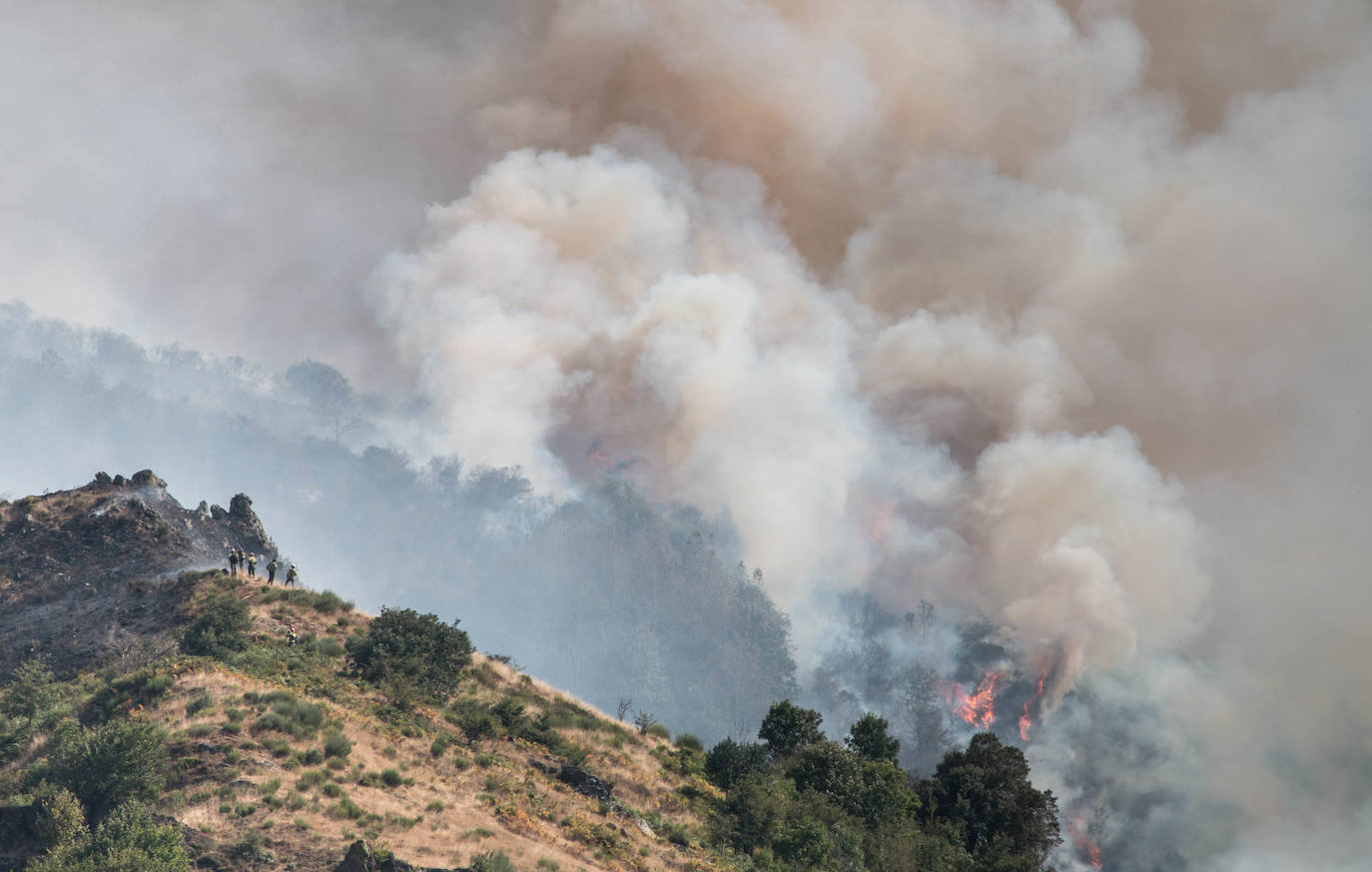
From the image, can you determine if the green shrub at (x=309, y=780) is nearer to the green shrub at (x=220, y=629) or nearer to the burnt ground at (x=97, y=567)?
the green shrub at (x=220, y=629)

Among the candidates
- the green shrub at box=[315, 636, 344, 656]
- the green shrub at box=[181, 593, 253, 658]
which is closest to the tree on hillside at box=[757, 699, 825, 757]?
the green shrub at box=[315, 636, 344, 656]

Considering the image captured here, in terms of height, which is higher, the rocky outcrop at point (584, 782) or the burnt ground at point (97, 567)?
the burnt ground at point (97, 567)

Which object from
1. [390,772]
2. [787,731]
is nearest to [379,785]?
[390,772]

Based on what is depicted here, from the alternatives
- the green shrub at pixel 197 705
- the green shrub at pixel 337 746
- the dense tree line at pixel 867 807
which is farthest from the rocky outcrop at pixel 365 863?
the dense tree line at pixel 867 807

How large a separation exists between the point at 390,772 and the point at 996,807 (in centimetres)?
5713

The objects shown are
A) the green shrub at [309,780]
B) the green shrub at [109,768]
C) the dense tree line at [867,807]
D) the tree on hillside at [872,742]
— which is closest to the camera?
the green shrub at [109,768]

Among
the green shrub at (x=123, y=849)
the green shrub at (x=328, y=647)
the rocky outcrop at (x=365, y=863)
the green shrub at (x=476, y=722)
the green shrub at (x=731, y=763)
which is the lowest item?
the green shrub at (x=123, y=849)

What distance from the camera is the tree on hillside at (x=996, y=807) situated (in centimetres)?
8312

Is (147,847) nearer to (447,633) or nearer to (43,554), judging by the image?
(447,633)

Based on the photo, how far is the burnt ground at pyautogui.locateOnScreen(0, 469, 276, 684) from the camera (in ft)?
248

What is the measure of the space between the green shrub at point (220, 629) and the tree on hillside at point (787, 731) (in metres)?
49.8

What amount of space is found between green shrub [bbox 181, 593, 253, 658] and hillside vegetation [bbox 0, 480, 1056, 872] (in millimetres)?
192

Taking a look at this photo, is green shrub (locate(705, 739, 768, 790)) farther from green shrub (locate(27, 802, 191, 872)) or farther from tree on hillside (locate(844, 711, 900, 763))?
green shrub (locate(27, 802, 191, 872))

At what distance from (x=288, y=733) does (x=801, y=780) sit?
1771 inches
